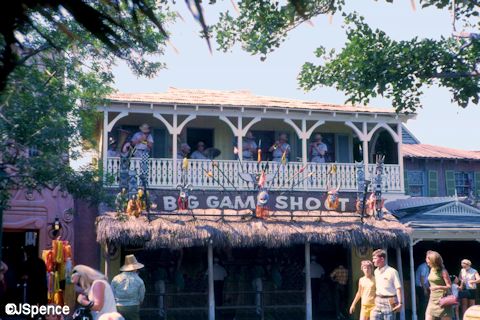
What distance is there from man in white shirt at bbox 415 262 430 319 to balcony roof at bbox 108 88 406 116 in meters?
4.10

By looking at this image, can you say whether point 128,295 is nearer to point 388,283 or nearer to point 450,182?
point 388,283

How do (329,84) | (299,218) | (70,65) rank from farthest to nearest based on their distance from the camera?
(299,218) < (70,65) < (329,84)

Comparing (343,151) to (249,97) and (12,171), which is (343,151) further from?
(12,171)

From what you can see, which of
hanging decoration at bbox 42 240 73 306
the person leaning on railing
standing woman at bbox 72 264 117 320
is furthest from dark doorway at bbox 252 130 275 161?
standing woman at bbox 72 264 117 320

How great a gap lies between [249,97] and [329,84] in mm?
9548

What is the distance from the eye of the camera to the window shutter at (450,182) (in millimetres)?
27094

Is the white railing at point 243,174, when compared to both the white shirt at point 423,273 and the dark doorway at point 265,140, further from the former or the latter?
the white shirt at point 423,273

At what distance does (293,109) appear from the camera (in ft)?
64.7

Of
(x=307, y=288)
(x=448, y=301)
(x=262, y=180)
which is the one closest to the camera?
(x=448, y=301)

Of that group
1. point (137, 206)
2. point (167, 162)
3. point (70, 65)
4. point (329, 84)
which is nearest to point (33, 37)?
point (70, 65)

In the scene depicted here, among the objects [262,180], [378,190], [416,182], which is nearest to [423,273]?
[378,190]

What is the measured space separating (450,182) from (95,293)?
2127 centimetres

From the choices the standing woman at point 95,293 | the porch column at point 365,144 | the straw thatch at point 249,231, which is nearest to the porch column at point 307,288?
the straw thatch at point 249,231

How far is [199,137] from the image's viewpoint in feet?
68.8
